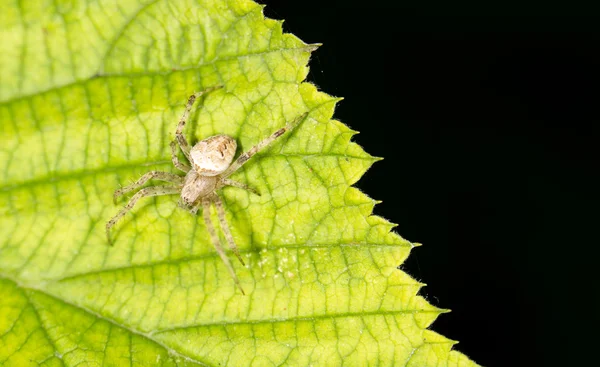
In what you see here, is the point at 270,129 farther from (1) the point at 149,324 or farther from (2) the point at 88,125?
(1) the point at 149,324

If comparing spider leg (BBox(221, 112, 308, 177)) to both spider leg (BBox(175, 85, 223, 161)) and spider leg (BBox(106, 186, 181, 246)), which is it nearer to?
spider leg (BBox(175, 85, 223, 161))

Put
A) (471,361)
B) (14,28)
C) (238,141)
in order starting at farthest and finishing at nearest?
(238,141), (14,28), (471,361)

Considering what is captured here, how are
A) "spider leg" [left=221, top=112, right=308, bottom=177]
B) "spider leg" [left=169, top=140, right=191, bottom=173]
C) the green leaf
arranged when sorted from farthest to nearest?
"spider leg" [left=169, top=140, right=191, bottom=173]
"spider leg" [left=221, top=112, right=308, bottom=177]
the green leaf

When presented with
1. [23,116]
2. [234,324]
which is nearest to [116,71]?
[23,116]

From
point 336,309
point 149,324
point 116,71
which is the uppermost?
point 116,71

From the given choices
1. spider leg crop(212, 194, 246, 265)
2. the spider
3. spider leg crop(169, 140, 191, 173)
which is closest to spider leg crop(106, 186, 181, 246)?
the spider

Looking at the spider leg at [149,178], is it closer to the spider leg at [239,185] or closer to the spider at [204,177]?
the spider at [204,177]

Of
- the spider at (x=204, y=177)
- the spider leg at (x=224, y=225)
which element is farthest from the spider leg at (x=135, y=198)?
the spider leg at (x=224, y=225)
